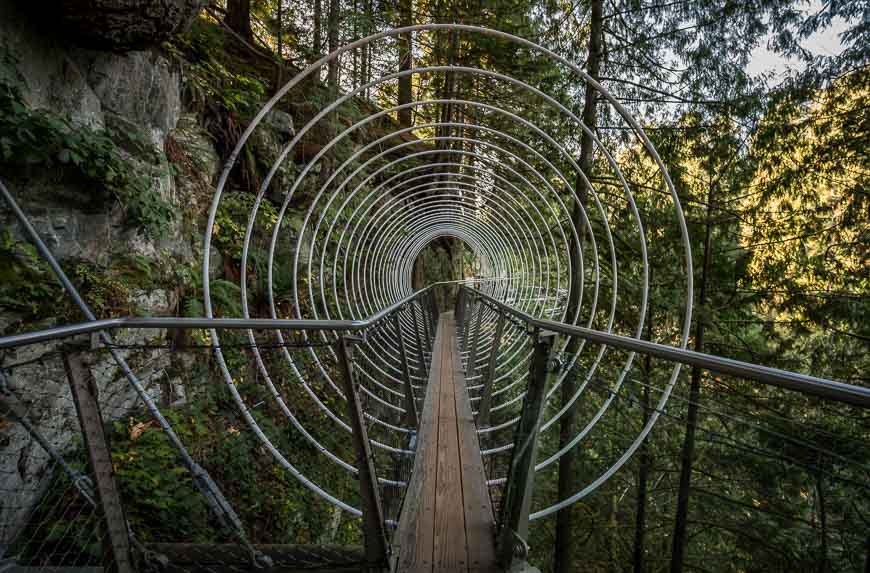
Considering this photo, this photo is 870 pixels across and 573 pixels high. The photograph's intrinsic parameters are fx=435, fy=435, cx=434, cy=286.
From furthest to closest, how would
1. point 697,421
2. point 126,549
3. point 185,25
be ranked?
point 185,25, point 126,549, point 697,421

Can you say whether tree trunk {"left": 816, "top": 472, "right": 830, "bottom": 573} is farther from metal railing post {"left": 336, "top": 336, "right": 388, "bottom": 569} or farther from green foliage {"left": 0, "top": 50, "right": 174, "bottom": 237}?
green foliage {"left": 0, "top": 50, "right": 174, "bottom": 237}

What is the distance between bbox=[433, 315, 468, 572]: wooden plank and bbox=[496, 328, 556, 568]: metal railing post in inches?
9.3

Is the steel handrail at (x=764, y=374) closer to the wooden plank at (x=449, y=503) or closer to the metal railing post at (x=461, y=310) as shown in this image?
the wooden plank at (x=449, y=503)

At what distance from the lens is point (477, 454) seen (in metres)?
3.63

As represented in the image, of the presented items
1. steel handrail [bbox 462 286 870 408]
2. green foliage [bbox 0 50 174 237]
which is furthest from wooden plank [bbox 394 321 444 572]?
green foliage [bbox 0 50 174 237]

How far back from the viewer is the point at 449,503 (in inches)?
113

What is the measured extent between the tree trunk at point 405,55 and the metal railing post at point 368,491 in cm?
792

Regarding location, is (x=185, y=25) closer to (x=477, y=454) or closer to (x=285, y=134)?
(x=285, y=134)

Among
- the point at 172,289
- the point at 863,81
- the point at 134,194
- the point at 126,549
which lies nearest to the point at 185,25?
the point at 134,194

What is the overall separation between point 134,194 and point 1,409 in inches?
104

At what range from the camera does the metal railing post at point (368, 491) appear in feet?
6.88

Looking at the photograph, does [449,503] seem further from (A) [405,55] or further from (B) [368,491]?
(A) [405,55]

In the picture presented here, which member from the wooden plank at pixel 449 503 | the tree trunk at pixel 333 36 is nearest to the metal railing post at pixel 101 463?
the wooden plank at pixel 449 503

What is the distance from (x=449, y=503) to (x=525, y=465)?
2.86 feet
